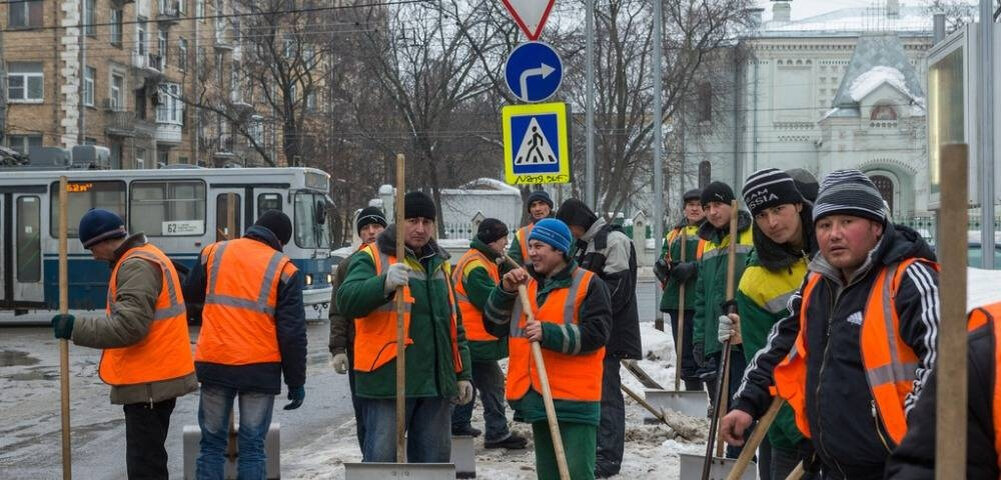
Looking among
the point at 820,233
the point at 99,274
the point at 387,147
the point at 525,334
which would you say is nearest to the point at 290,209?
the point at 99,274

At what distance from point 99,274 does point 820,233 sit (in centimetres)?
2060

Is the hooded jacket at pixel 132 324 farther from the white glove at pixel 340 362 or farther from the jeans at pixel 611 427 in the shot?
the jeans at pixel 611 427

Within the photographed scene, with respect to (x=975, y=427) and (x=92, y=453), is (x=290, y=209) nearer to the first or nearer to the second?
(x=92, y=453)

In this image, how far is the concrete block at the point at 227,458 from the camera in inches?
293

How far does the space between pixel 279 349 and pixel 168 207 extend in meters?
17.0

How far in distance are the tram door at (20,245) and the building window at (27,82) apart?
24425 millimetres

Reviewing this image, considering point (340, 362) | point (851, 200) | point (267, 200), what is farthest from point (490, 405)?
point (267, 200)

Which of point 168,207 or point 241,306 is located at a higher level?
point 168,207

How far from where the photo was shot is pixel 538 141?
970 centimetres

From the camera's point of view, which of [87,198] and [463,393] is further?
[87,198]

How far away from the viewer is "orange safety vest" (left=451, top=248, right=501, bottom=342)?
8.76 metres

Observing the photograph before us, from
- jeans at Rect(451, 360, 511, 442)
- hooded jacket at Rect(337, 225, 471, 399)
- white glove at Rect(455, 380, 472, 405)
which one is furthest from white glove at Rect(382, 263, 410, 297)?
jeans at Rect(451, 360, 511, 442)

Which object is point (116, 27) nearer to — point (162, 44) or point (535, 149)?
point (162, 44)

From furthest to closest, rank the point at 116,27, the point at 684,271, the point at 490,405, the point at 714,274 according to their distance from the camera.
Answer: the point at 116,27 → the point at 684,271 → the point at 490,405 → the point at 714,274
